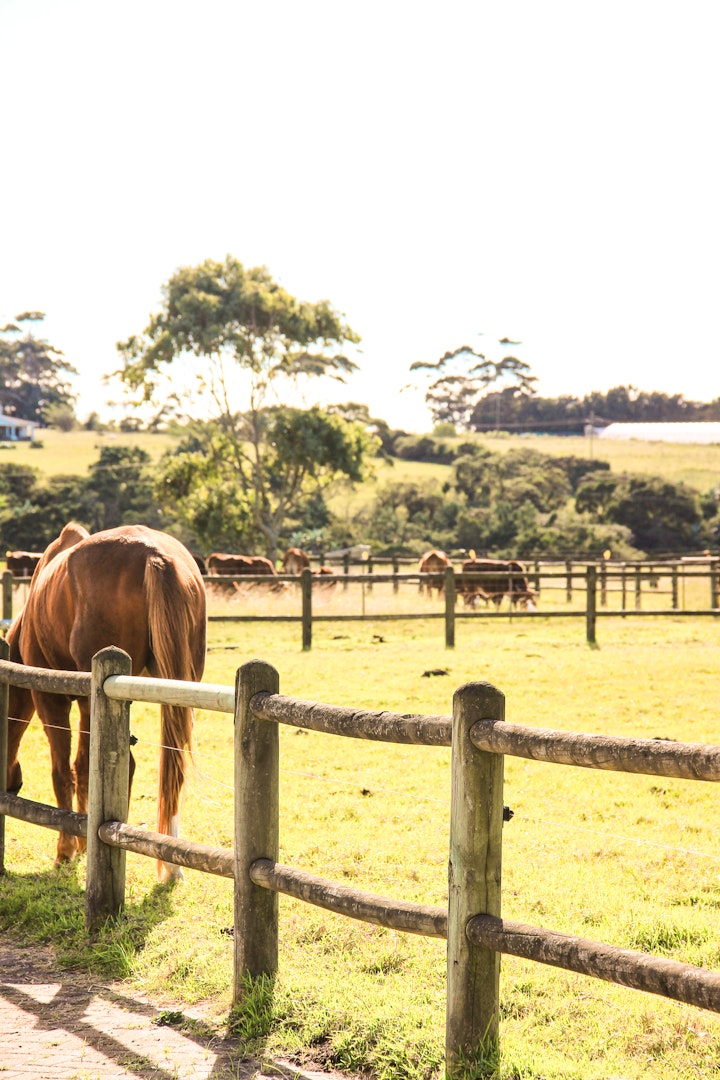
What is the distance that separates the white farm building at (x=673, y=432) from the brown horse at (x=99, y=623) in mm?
96902

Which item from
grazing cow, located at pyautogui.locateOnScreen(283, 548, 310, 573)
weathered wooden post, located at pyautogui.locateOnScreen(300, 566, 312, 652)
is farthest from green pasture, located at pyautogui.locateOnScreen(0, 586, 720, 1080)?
grazing cow, located at pyautogui.locateOnScreen(283, 548, 310, 573)

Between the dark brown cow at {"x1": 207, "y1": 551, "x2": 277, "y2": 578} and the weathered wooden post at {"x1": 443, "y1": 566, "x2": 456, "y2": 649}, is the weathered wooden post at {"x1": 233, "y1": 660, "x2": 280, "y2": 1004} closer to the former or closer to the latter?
the weathered wooden post at {"x1": 443, "y1": 566, "x2": 456, "y2": 649}

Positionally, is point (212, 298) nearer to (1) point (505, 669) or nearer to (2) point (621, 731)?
(1) point (505, 669)

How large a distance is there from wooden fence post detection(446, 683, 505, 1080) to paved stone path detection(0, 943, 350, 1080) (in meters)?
0.50

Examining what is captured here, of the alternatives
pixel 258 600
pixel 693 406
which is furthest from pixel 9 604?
pixel 693 406

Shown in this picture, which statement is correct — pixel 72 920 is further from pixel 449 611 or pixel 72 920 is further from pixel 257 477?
pixel 257 477

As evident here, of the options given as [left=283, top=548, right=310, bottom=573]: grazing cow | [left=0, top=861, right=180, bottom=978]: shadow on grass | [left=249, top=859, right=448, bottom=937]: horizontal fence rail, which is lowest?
[left=0, top=861, right=180, bottom=978]: shadow on grass

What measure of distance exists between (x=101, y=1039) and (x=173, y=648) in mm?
2825

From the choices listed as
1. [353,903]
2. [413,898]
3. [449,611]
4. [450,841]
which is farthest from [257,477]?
[450,841]

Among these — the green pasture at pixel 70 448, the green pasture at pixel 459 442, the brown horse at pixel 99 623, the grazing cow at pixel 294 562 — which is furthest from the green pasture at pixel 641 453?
the brown horse at pixel 99 623

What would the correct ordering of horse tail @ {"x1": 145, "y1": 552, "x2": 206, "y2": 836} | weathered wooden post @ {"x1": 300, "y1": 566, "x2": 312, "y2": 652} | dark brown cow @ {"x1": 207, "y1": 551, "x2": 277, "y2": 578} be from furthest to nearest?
dark brown cow @ {"x1": 207, "y1": 551, "x2": 277, "y2": 578} < weathered wooden post @ {"x1": 300, "y1": 566, "x2": 312, "y2": 652} < horse tail @ {"x1": 145, "y1": 552, "x2": 206, "y2": 836}

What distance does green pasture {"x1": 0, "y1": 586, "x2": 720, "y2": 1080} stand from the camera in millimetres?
3758

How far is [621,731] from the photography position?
10312mm

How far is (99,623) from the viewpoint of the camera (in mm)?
6680
